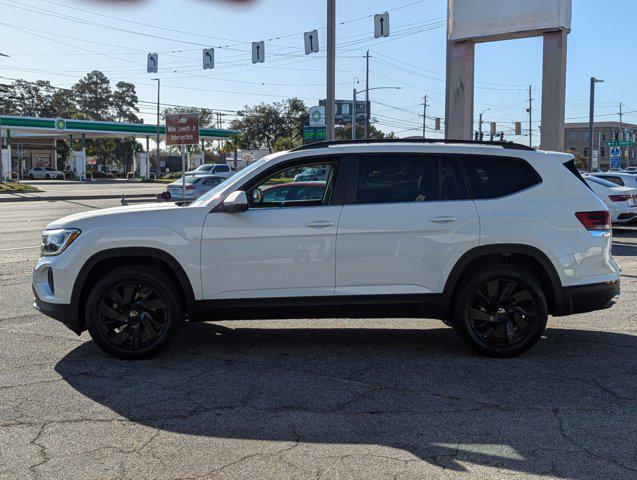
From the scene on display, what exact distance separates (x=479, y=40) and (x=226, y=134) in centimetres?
6477

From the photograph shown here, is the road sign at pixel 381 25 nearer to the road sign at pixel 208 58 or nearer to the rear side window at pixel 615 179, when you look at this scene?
the road sign at pixel 208 58

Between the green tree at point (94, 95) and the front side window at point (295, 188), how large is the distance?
391ft

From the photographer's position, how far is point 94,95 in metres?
→ 118

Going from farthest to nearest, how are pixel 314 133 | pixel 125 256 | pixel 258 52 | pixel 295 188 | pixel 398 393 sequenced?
1. pixel 314 133
2. pixel 258 52
3. pixel 295 188
4. pixel 125 256
5. pixel 398 393

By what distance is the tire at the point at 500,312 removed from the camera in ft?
18.9

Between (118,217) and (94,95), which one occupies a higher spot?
(94,95)

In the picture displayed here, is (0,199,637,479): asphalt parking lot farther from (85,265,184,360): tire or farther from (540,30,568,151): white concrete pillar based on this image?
(540,30,568,151): white concrete pillar

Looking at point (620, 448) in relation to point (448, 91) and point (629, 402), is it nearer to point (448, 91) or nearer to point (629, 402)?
point (629, 402)

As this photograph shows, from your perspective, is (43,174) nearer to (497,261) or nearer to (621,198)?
(621,198)

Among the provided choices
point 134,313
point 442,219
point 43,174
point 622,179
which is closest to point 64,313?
point 134,313

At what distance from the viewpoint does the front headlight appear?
571cm

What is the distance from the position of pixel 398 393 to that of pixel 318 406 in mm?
661

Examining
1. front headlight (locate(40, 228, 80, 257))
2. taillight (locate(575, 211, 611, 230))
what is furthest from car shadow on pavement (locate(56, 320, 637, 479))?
taillight (locate(575, 211, 611, 230))

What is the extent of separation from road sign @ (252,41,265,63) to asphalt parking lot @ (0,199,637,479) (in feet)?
74.3
